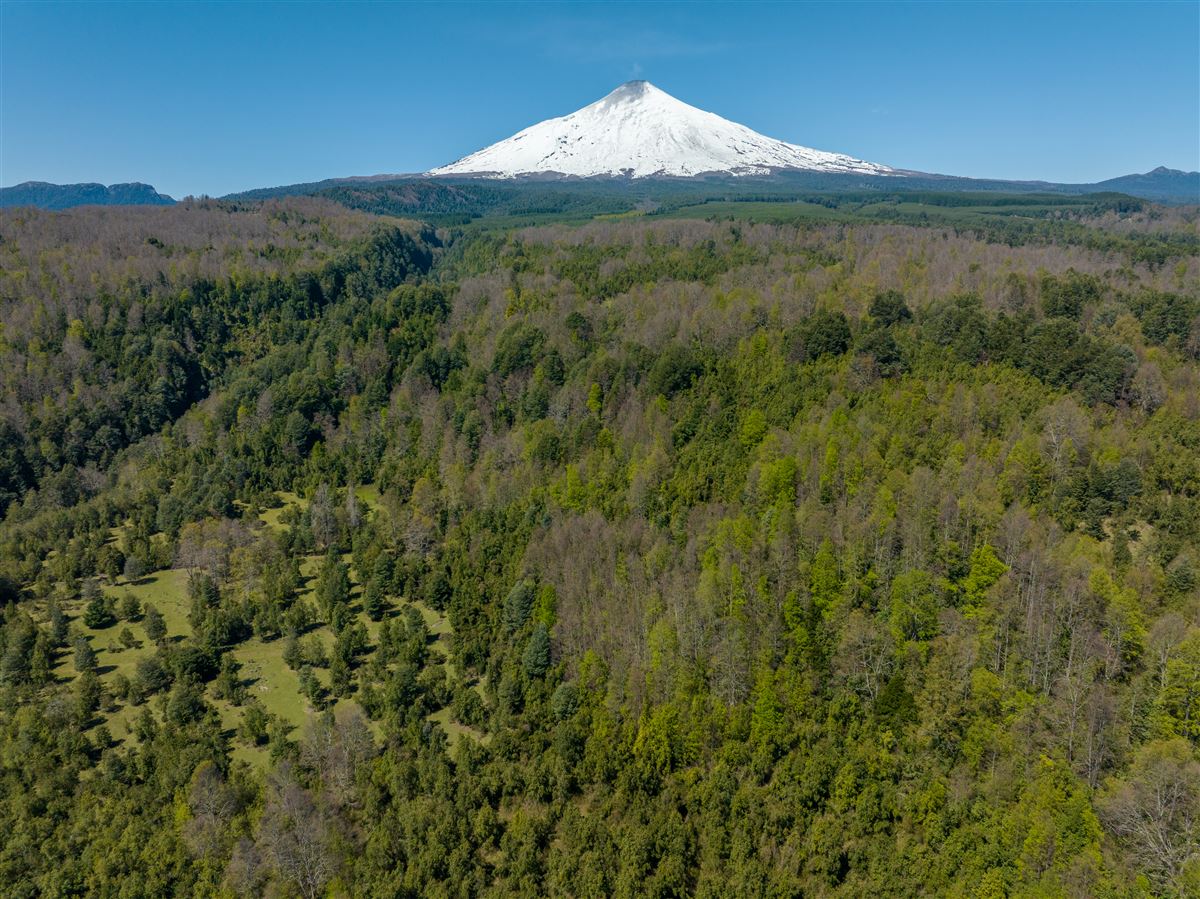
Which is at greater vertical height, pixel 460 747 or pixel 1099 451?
pixel 1099 451

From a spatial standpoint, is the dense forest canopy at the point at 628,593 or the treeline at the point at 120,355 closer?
the dense forest canopy at the point at 628,593

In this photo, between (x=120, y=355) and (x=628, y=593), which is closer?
(x=628, y=593)

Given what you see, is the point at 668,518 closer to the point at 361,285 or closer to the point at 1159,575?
the point at 1159,575

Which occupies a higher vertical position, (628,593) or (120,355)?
(120,355)

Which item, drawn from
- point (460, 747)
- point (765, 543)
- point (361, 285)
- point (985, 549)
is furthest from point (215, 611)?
point (361, 285)

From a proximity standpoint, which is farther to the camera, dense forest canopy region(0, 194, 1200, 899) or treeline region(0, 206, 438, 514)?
treeline region(0, 206, 438, 514)

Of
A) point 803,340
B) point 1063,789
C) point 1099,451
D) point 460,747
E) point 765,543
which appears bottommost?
point 460,747

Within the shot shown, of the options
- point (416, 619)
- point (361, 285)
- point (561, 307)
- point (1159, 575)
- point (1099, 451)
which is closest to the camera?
point (1159, 575)

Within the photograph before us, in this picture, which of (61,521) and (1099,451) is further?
(61,521)
